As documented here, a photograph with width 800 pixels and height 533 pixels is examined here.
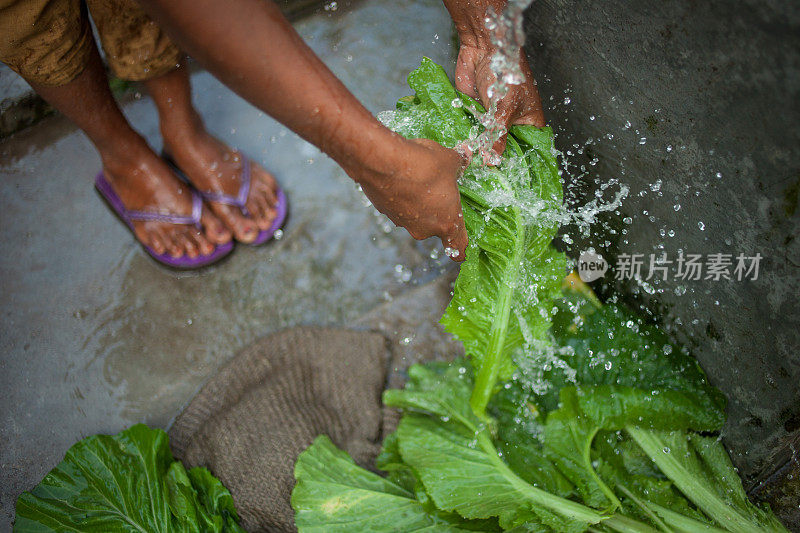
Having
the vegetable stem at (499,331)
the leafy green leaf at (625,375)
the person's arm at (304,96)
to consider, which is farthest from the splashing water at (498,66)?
the leafy green leaf at (625,375)

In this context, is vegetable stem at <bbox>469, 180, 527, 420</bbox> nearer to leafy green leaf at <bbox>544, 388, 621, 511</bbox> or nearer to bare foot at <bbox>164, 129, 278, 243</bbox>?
leafy green leaf at <bbox>544, 388, 621, 511</bbox>

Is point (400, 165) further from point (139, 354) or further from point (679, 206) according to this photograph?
point (139, 354)

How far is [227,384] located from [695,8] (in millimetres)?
1888

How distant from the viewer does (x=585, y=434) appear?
1.65 meters

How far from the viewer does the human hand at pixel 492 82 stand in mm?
1593

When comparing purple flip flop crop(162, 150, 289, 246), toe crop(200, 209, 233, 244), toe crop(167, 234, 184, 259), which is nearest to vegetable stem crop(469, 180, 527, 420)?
purple flip flop crop(162, 150, 289, 246)

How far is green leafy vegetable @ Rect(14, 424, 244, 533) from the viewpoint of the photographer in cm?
181

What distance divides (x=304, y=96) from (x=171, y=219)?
53.6 inches

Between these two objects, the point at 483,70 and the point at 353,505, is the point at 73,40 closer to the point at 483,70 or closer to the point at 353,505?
the point at 483,70

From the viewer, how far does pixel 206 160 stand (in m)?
2.32

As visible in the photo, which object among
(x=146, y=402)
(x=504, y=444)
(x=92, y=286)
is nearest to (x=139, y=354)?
(x=146, y=402)

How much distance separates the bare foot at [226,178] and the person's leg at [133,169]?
60 mm

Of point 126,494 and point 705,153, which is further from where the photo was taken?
point 126,494

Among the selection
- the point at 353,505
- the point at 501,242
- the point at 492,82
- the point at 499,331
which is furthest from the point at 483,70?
the point at 353,505
